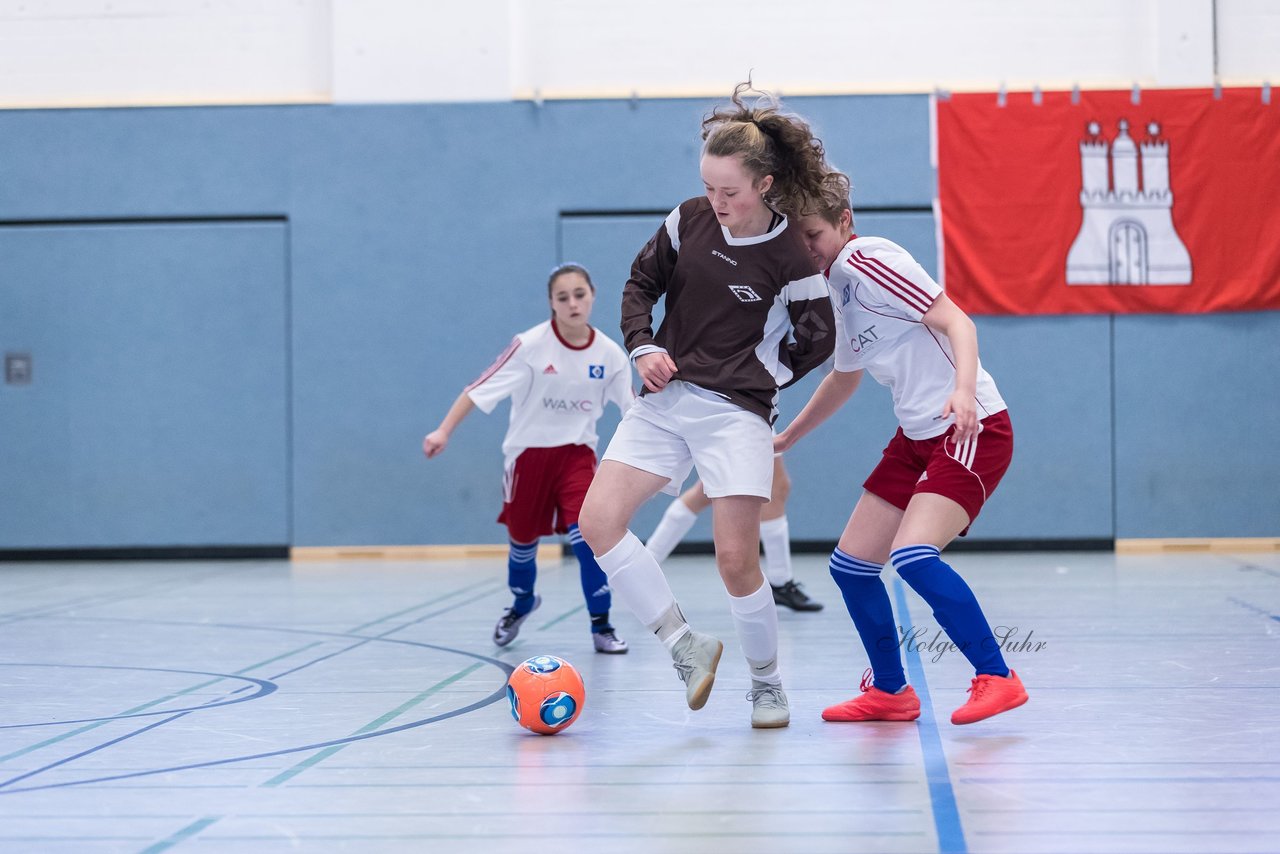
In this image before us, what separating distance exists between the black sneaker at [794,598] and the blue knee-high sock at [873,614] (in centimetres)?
280

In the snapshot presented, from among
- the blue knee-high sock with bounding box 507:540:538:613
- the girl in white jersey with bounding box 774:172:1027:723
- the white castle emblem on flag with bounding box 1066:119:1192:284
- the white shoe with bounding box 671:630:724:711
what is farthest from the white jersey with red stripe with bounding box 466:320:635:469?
the white castle emblem on flag with bounding box 1066:119:1192:284

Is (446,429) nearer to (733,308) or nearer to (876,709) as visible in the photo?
(733,308)

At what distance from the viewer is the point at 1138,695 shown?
405cm

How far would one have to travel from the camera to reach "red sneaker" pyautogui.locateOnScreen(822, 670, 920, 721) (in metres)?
3.72

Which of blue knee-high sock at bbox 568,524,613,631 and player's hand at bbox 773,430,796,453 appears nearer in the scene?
player's hand at bbox 773,430,796,453

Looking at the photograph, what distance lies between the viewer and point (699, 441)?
3.47 meters

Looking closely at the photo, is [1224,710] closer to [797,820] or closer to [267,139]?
[797,820]

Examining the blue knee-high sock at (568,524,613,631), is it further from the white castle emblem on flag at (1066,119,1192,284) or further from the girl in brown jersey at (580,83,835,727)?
the white castle emblem on flag at (1066,119,1192,284)

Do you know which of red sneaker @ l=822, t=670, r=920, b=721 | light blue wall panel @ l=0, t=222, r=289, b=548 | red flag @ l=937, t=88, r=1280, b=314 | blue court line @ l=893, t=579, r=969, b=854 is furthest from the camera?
light blue wall panel @ l=0, t=222, r=289, b=548

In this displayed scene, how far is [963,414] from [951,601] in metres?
0.57

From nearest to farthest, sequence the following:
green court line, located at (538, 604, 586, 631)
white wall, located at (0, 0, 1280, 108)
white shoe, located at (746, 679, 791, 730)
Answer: white shoe, located at (746, 679, 791, 730) → green court line, located at (538, 604, 586, 631) → white wall, located at (0, 0, 1280, 108)

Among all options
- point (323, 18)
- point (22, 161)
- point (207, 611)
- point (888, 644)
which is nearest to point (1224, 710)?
point (888, 644)

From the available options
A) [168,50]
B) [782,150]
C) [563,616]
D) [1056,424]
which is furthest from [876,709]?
[168,50]

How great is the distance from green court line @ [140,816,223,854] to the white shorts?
4.48ft
